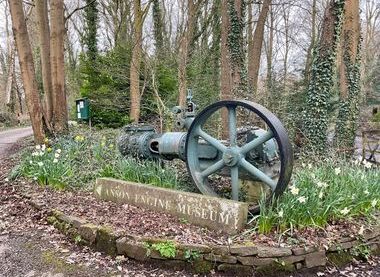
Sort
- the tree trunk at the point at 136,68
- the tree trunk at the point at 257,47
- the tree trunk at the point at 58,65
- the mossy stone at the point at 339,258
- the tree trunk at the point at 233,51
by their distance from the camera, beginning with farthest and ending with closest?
the tree trunk at the point at 257,47 → the tree trunk at the point at 136,68 → the tree trunk at the point at 233,51 → the tree trunk at the point at 58,65 → the mossy stone at the point at 339,258

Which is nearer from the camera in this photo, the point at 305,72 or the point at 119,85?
the point at 119,85

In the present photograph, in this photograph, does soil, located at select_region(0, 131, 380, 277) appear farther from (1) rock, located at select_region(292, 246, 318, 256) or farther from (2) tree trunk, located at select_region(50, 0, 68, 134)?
(2) tree trunk, located at select_region(50, 0, 68, 134)

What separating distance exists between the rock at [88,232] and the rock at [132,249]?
14.4 inches

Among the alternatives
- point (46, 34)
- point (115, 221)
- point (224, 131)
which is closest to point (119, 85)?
point (46, 34)

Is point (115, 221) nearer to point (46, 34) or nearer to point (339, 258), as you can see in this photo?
point (339, 258)

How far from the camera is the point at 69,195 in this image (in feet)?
17.7

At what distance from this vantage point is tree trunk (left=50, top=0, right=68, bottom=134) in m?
9.20

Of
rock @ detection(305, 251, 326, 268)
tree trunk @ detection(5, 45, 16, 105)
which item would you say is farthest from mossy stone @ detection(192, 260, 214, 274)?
tree trunk @ detection(5, 45, 16, 105)

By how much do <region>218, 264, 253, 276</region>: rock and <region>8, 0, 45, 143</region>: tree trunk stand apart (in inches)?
247

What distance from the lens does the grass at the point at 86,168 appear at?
513 centimetres

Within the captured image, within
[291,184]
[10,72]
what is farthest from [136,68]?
[10,72]

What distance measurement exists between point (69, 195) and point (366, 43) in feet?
79.2

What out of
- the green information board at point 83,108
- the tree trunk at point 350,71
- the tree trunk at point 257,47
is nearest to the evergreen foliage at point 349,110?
the tree trunk at point 350,71

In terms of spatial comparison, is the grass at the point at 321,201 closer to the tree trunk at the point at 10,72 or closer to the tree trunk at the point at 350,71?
the tree trunk at the point at 350,71
